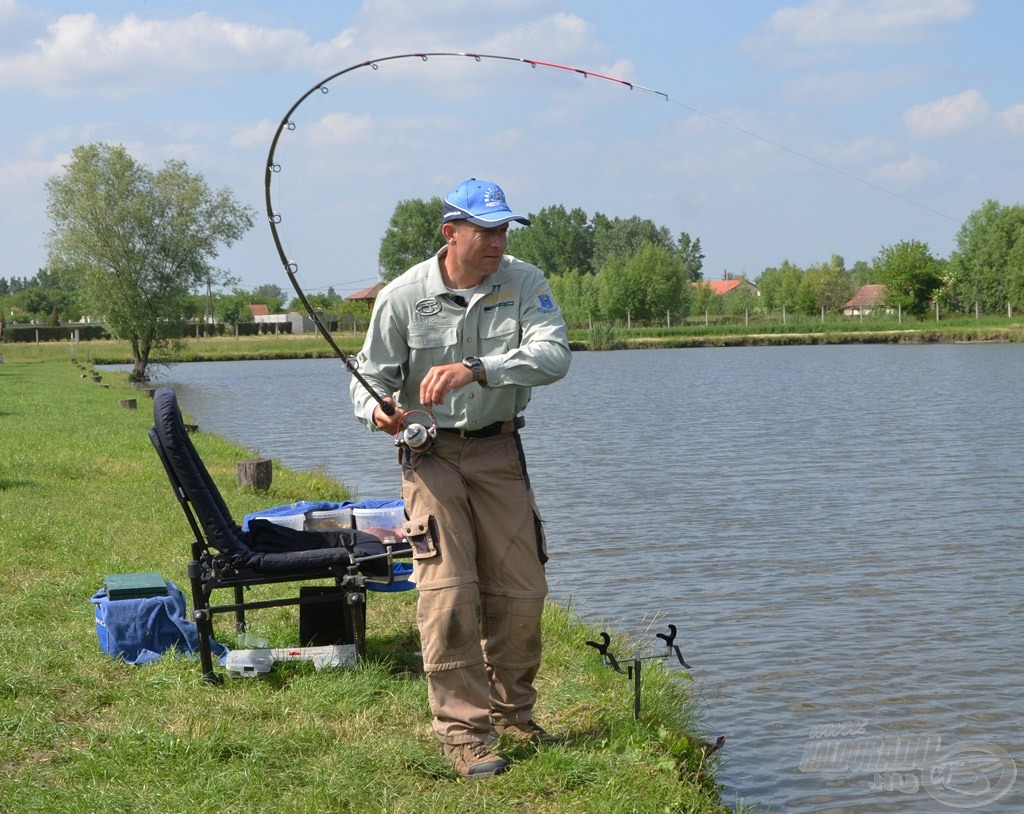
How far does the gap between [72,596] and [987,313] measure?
101 meters

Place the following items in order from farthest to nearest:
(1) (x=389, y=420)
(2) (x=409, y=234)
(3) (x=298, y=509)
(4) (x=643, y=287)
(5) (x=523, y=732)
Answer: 1. (2) (x=409, y=234)
2. (4) (x=643, y=287)
3. (3) (x=298, y=509)
4. (5) (x=523, y=732)
5. (1) (x=389, y=420)

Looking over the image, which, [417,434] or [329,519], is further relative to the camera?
[329,519]

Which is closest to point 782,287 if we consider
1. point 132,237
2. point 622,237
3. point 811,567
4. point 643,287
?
point 643,287

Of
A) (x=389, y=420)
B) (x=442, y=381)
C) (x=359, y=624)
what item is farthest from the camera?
(x=359, y=624)

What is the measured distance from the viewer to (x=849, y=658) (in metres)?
8.92

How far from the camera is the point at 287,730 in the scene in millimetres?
5383

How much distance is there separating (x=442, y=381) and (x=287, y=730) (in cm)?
171

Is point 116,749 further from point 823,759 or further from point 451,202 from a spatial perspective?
point 823,759

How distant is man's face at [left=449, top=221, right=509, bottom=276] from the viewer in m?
5.04

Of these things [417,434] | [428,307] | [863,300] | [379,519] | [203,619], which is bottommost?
[203,619]

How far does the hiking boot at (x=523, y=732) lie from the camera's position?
5316mm

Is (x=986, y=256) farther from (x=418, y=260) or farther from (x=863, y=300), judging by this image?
(x=418, y=260)

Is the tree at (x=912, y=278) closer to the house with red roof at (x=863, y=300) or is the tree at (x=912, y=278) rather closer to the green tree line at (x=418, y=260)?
the green tree line at (x=418, y=260)

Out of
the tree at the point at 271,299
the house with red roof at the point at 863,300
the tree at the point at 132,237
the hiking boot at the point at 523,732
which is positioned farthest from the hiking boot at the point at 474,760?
the tree at the point at 271,299
